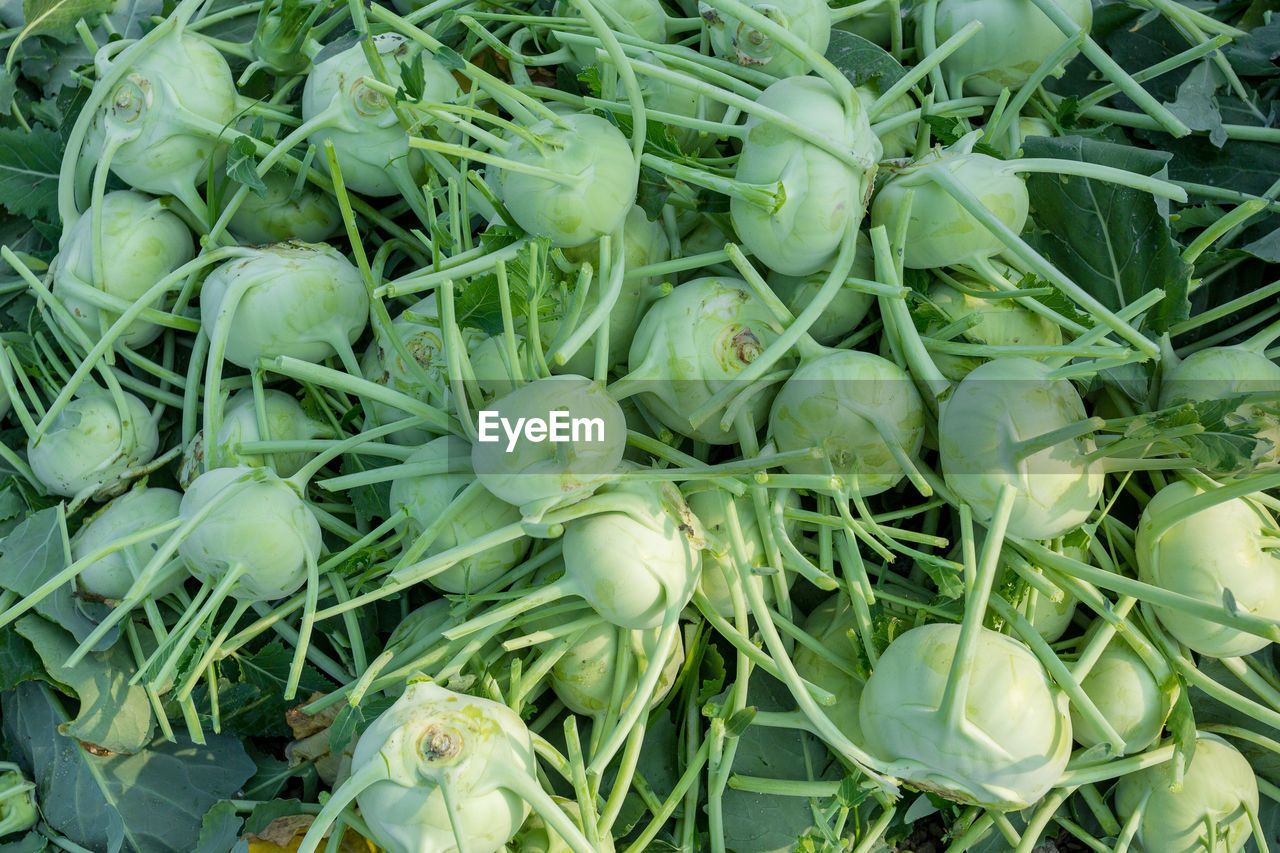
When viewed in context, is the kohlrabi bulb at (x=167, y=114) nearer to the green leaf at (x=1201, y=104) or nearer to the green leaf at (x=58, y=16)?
the green leaf at (x=58, y=16)

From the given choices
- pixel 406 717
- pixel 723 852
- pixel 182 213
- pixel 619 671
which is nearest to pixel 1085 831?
pixel 723 852

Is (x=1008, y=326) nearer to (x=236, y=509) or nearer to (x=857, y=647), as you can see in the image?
(x=857, y=647)

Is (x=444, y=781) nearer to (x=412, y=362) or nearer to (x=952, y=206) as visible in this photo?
(x=412, y=362)

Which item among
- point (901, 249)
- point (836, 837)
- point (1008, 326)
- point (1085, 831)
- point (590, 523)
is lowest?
point (1085, 831)

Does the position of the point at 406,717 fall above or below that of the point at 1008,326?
below

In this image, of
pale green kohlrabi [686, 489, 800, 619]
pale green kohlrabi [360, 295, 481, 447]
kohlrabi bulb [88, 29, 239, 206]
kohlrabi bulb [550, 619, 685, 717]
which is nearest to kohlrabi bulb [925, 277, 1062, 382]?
pale green kohlrabi [686, 489, 800, 619]

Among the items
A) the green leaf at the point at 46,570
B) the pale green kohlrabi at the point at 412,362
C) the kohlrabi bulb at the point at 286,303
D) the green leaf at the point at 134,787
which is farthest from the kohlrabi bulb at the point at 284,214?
the green leaf at the point at 134,787
